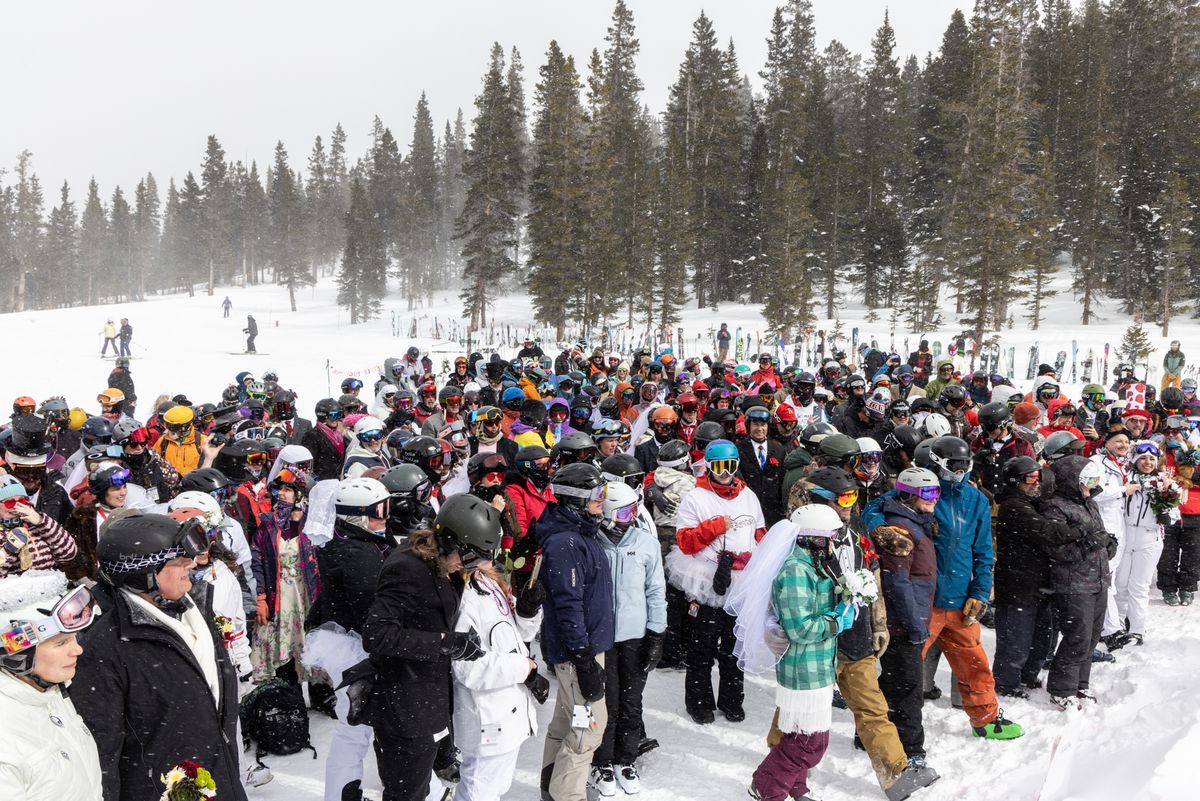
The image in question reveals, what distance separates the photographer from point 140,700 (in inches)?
100

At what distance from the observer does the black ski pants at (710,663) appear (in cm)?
552

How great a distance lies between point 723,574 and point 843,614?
113 cm

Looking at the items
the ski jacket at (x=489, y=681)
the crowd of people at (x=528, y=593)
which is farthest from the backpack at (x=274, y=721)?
the ski jacket at (x=489, y=681)

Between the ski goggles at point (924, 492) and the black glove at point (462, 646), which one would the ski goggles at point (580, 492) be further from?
the ski goggles at point (924, 492)

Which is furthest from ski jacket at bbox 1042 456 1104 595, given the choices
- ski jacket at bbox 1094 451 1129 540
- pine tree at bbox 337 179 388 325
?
pine tree at bbox 337 179 388 325

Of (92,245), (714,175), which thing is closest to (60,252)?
(92,245)

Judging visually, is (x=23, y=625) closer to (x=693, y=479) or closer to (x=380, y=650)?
(x=380, y=650)

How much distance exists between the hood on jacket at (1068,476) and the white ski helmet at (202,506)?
6296 mm

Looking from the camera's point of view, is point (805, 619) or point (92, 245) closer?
point (805, 619)

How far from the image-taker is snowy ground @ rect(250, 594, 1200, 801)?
4082mm

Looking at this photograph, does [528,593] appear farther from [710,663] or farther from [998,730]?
[998,730]

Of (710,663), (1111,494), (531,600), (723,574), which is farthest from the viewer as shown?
(1111,494)

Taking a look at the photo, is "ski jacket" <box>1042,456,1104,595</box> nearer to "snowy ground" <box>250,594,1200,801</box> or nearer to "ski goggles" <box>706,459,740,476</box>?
"snowy ground" <box>250,594,1200,801</box>

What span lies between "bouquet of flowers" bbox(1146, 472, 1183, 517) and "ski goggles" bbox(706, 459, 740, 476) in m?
5.00
